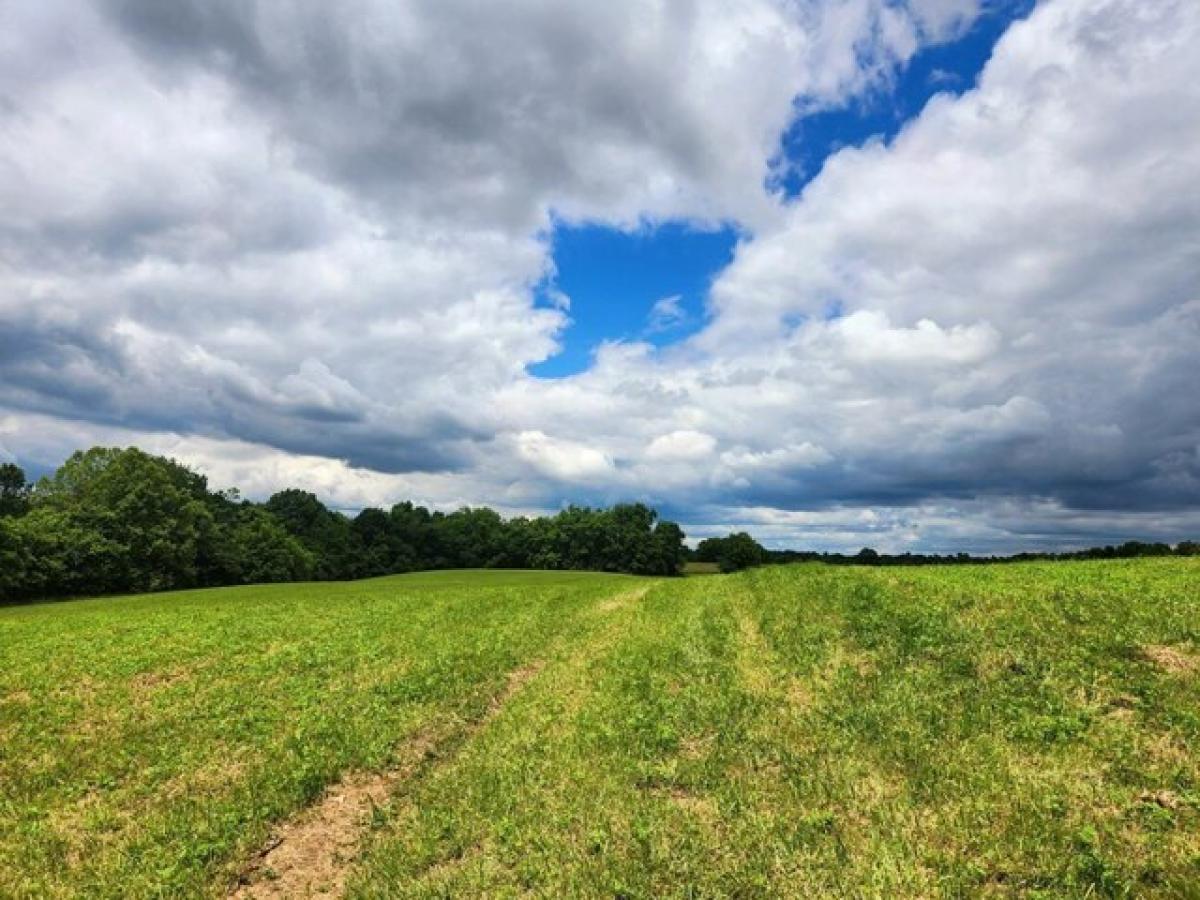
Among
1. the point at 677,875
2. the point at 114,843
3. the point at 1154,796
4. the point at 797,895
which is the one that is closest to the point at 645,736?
the point at 677,875

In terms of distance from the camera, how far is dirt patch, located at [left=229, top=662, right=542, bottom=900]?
10344mm

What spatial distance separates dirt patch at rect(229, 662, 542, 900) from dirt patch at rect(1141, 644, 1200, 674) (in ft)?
50.7

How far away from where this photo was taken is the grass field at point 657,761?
9242mm

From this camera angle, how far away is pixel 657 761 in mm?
13266

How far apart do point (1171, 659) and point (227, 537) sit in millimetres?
133744

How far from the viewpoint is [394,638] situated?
2966 centimetres

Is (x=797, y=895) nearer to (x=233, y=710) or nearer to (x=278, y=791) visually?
(x=278, y=791)

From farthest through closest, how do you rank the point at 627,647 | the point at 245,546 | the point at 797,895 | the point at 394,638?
the point at 245,546, the point at 394,638, the point at 627,647, the point at 797,895

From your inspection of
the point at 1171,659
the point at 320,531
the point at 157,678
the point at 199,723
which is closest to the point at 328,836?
the point at 199,723

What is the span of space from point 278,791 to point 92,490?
109 metres

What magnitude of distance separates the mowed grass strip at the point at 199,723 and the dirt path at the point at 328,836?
0.31m

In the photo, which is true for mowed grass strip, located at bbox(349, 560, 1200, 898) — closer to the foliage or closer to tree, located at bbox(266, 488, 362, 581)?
tree, located at bbox(266, 488, 362, 581)

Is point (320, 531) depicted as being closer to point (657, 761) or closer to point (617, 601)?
point (617, 601)

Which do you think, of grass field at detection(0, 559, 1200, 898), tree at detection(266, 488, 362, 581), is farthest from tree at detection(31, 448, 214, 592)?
Result: grass field at detection(0, 559, 1200, 898)
